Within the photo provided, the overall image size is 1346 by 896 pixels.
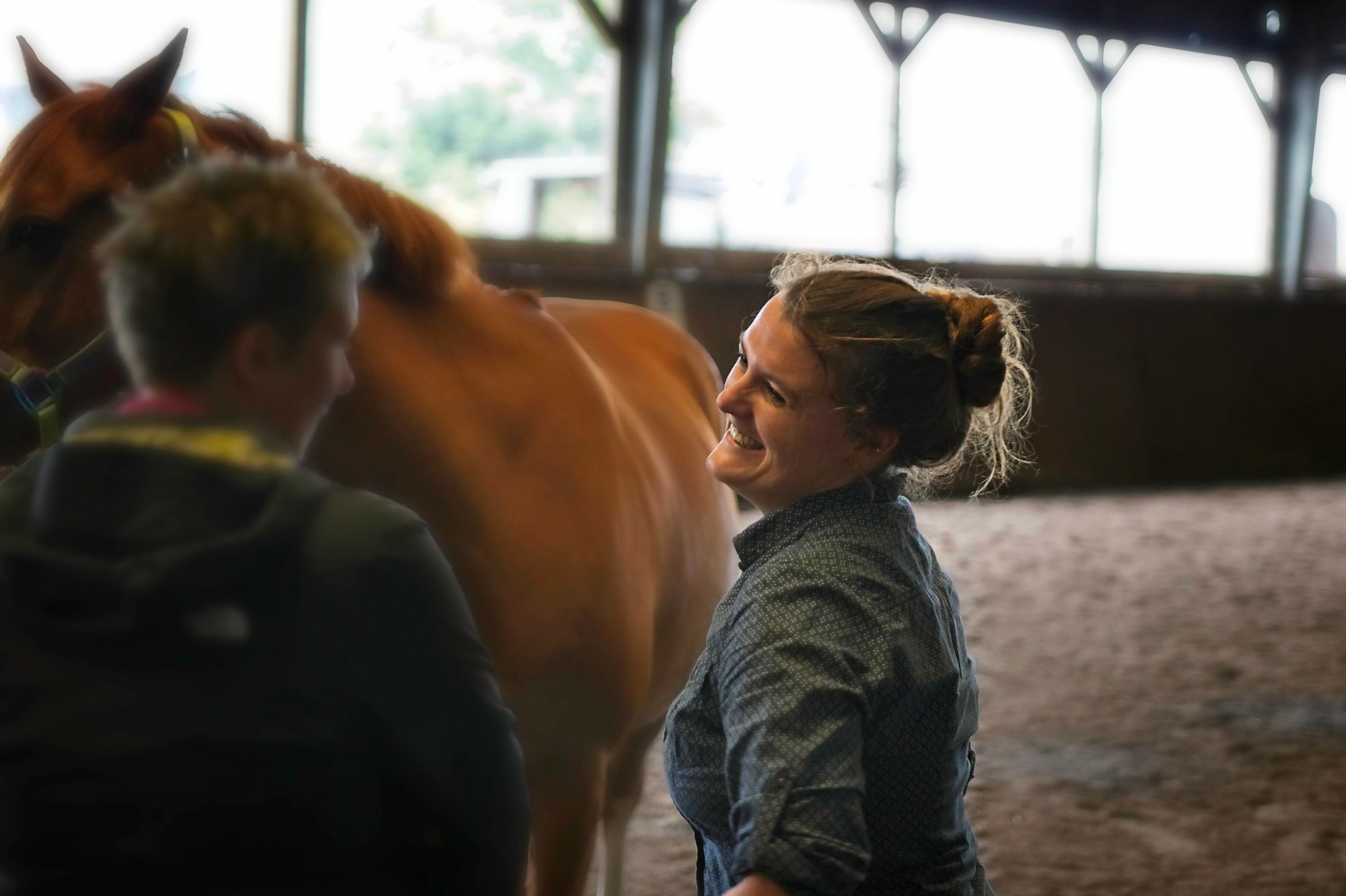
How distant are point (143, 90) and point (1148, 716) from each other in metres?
3.13

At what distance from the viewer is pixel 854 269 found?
1.02m

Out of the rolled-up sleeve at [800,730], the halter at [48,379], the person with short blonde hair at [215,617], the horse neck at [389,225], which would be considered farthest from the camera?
the horse neck at [389,225]

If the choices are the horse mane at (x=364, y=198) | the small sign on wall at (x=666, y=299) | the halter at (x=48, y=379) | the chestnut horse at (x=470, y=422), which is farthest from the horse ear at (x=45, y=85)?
the small sign on wall at (x=666, y=299)

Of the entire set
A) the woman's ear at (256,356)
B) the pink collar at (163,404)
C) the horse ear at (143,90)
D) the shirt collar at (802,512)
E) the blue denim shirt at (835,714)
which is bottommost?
the blue denim shirt at (835,714)

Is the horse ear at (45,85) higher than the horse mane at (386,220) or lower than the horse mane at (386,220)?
higher

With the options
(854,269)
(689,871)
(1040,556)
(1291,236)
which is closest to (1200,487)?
(1291,236)

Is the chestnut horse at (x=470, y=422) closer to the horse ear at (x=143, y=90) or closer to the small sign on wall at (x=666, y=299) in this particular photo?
the horse ear at (x=143, y=90)

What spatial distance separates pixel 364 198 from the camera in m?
1.42

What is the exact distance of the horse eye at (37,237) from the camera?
1261 millimetres

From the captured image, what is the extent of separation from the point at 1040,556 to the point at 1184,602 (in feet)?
3.04

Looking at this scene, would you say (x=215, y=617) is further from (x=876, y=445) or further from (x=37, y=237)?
(x=37, y=237)

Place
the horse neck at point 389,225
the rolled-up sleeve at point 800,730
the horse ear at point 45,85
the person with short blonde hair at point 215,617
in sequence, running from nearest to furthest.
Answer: the person with short blonde hair at point 215,617 → the rolled-up sleeve at point 800,730 → the horse neck at point 389,225 → the horse ear at point 45,85

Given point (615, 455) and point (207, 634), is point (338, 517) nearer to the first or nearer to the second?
point (207, 634)

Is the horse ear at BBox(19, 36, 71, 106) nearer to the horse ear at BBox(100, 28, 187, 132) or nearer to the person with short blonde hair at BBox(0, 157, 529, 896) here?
the horse ear at BBox(100, 28, 187, 132)
